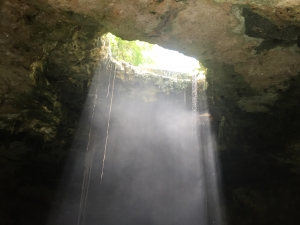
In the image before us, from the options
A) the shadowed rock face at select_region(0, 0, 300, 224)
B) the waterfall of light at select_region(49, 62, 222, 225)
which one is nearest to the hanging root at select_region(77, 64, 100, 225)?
the waterfall of light at select_region(49, 62, 222, 225)

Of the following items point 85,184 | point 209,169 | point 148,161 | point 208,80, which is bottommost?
point 85,184

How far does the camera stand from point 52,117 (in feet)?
18.6

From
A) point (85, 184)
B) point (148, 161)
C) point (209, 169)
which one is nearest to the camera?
point (85, 184)

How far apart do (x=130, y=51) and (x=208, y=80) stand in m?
2.71

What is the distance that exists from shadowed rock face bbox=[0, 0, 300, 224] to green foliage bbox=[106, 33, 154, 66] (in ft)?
3.66

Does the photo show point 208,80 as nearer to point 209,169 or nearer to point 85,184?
point 209,169

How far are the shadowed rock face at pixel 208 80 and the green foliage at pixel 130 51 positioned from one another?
3.66 ft

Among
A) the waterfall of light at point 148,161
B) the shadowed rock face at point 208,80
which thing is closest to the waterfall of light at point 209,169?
the waterfall of light at point 148,161

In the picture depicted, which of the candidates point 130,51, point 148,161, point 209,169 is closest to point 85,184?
point 148,161

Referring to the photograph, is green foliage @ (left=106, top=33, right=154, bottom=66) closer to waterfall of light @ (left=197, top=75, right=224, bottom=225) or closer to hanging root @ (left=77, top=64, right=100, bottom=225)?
waterfall of light @ (left=197, top=75, right=224, bottom=225)

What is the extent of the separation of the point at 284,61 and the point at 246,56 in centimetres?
68

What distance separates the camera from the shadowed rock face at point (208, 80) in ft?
10.6

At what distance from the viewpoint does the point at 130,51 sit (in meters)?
6.63

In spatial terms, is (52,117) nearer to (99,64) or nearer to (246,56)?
(99,64)
